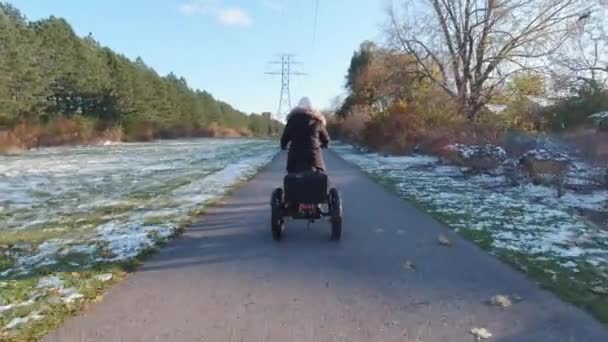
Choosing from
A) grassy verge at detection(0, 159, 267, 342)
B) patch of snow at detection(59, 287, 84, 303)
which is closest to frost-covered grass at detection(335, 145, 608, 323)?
grassy verge at detection(0, 159, 267, 342)

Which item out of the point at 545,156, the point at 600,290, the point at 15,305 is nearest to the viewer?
the point at 15,305

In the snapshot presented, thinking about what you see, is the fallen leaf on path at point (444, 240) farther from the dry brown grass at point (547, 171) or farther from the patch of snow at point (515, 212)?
the dry brown grass at point (547, 171)

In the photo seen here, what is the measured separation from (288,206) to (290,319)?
288cm

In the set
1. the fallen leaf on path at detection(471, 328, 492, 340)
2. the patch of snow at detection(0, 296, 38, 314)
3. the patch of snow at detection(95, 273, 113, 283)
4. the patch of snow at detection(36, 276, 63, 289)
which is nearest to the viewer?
the fallen leaf on path at detection(471, 328, 492, 340)

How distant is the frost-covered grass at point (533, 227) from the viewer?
4787mm

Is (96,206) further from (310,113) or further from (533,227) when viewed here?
(533,227)

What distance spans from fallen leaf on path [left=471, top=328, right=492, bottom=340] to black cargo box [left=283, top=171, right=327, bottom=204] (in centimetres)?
319

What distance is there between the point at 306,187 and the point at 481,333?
3325mm

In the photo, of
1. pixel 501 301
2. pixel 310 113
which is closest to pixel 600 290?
pixel 501 301

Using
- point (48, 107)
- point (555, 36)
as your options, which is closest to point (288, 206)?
point (555, 36)

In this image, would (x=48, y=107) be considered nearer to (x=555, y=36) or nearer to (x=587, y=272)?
(x=555, y=36)

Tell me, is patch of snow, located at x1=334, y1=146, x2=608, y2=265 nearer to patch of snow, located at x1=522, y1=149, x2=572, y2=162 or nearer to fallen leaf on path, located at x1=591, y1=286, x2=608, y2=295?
fallen leaf on path, located at x1=591, y1=286, x2=608, y2=295

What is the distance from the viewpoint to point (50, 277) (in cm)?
504

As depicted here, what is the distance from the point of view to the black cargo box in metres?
6.46
